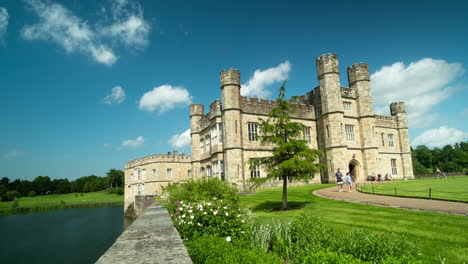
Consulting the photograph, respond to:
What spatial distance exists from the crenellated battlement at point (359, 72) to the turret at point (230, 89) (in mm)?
14847

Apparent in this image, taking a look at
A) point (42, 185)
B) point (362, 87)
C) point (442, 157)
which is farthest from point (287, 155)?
point (42, 185)

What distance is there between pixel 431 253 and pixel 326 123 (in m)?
22.6

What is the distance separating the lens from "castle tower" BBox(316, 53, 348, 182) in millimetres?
26656

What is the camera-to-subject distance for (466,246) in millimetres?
6258

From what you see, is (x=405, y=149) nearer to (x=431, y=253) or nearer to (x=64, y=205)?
(x=431, y=253)

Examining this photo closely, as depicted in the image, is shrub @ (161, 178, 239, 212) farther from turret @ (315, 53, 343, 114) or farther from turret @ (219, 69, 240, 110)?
turret @ (315, 53, 343, 114)

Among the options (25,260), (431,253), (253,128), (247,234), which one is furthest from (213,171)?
(431,253)

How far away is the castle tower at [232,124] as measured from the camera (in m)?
23.8

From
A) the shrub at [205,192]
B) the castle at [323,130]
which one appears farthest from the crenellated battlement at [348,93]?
the shrub at [205,192]

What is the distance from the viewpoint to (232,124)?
2409 centimetres

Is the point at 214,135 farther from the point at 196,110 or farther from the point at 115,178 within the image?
the point at 115,178

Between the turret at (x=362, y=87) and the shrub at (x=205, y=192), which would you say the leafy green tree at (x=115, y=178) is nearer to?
the turret at (x=362, y=87)

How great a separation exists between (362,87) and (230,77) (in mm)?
16159

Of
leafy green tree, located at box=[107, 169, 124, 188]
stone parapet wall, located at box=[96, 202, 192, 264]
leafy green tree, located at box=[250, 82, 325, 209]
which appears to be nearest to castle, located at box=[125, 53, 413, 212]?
leafy green tree, located at box=[250, 82, 325, 209]
